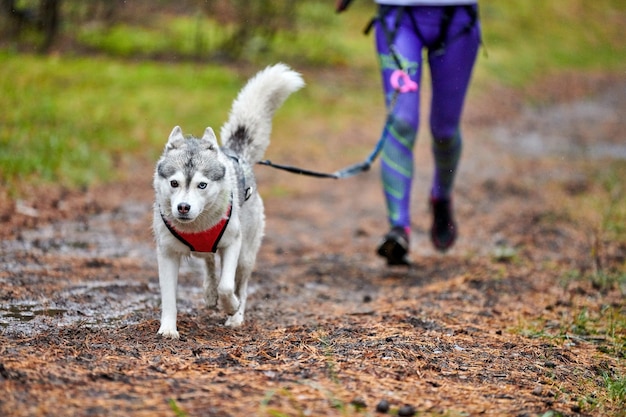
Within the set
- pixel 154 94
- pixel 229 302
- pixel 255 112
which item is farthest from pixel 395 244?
pixel 154 94

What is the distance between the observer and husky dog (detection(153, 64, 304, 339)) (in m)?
3.80

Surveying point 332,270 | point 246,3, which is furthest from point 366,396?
point 246,3

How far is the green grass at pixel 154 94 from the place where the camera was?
8.61 m

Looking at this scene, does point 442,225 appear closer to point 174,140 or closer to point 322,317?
point 322,317

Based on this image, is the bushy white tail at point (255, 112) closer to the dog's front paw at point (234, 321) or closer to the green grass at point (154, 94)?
the dog's front paw at point (234, 321)

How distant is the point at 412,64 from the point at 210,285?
2.21 m

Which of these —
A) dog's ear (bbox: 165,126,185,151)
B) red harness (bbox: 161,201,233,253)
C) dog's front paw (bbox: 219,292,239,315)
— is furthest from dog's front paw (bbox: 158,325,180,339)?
dog's ear (bbox: 165,126,185,151)

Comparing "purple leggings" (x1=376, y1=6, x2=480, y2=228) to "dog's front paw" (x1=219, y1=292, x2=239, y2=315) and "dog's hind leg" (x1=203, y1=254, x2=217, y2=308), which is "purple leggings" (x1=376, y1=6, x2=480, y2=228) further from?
"dog's front paw" (x1=219, y1=292, x2=239, y2=315)

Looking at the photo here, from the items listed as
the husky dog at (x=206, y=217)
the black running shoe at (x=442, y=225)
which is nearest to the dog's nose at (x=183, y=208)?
the husky dog at (x=206, y=217)

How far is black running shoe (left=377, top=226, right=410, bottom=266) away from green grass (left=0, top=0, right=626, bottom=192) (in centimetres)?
358

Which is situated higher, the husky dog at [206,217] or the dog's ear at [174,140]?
the dog's ear at [174,140]

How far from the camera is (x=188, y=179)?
3789 millimetres

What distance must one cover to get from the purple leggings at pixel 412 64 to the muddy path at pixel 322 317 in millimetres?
790

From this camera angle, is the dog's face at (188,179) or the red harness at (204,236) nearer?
the dog's face at (188,179)
